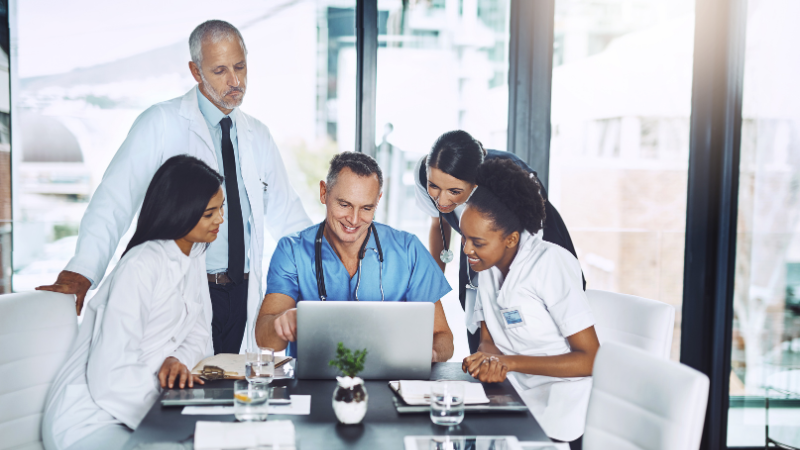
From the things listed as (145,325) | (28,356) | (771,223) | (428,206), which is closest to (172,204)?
(145,325)

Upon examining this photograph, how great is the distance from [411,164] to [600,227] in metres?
1.08

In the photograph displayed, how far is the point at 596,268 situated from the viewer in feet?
10.8

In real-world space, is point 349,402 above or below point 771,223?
below

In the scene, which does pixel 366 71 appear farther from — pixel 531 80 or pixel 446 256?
pixel 446 256

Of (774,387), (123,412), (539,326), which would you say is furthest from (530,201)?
(774,387)

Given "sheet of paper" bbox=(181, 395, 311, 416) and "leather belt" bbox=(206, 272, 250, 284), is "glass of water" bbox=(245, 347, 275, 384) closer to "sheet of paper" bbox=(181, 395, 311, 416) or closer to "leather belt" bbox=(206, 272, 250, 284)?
"sheet of paper" bbox=(181, 395, 311, 416)

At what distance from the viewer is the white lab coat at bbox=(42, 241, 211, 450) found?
5.49 ft

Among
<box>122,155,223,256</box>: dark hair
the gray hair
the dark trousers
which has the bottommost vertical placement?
the dark trousers

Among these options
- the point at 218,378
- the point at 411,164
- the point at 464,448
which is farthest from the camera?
the point at 411,164

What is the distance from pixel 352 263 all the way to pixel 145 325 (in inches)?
28.8

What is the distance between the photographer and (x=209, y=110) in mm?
2584

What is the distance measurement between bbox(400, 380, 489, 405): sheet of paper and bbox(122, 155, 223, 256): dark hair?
0.87 meters

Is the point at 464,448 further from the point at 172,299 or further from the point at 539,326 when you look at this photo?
the point at 172,299

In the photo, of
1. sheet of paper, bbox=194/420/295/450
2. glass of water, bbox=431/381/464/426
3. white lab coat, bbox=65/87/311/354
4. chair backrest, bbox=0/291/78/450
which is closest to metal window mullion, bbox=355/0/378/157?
white lab coat, bbox=65/87/311/354
